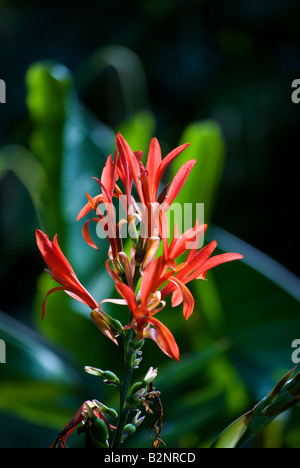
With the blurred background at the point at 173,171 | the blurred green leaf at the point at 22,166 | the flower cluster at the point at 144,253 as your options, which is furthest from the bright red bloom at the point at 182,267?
the blurred green leaf at the point at 22,166

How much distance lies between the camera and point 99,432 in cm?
22

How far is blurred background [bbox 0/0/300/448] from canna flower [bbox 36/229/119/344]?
28 centimetres

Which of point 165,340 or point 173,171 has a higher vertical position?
point 173,171

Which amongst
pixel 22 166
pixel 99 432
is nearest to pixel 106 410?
pixel 99 432

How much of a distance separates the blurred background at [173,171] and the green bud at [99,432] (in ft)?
0.80

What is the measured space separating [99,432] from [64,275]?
0.08 meters

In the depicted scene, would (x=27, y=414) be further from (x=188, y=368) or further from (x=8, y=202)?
(x=8, y=202)

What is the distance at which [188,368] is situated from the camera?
49cm

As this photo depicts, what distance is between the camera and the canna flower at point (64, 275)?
211 mm

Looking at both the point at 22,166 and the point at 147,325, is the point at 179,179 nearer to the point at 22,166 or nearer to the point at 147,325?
the point at 147,325

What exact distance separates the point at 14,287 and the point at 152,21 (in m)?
0.73

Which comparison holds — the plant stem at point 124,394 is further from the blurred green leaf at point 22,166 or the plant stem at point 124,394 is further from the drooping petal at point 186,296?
the blurred green leaf at point 22,166

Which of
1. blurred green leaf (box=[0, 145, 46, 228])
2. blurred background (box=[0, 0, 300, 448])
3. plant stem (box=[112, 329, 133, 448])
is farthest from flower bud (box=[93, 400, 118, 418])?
blurred green leaf (box=[0, 145, 46, 228])
